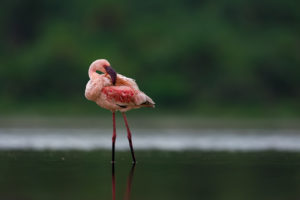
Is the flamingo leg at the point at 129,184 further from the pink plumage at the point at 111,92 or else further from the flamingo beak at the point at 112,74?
the flamingo beak at the point at 112,74

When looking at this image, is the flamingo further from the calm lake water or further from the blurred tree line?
the blurred tree line

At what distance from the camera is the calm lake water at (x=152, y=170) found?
816 cm

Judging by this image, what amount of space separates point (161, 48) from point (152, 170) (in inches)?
1271

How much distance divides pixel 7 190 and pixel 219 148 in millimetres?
6890

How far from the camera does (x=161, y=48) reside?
42.4 m

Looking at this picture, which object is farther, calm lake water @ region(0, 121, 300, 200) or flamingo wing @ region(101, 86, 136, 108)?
flamingo wing @ region(101, 86, 136, 108)

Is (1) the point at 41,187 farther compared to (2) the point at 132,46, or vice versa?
(2) the point at 132,46

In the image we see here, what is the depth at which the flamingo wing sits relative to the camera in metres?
11.6

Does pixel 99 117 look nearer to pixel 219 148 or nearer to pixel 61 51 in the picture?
pixel 61 51

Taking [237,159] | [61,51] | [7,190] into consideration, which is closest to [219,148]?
[237,159]

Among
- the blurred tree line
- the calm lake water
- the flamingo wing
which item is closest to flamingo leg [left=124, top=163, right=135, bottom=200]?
the calm lake water

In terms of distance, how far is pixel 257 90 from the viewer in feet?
126

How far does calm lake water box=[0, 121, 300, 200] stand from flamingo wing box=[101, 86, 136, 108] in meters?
0.84

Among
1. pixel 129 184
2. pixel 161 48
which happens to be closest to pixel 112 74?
pixel 129 184
